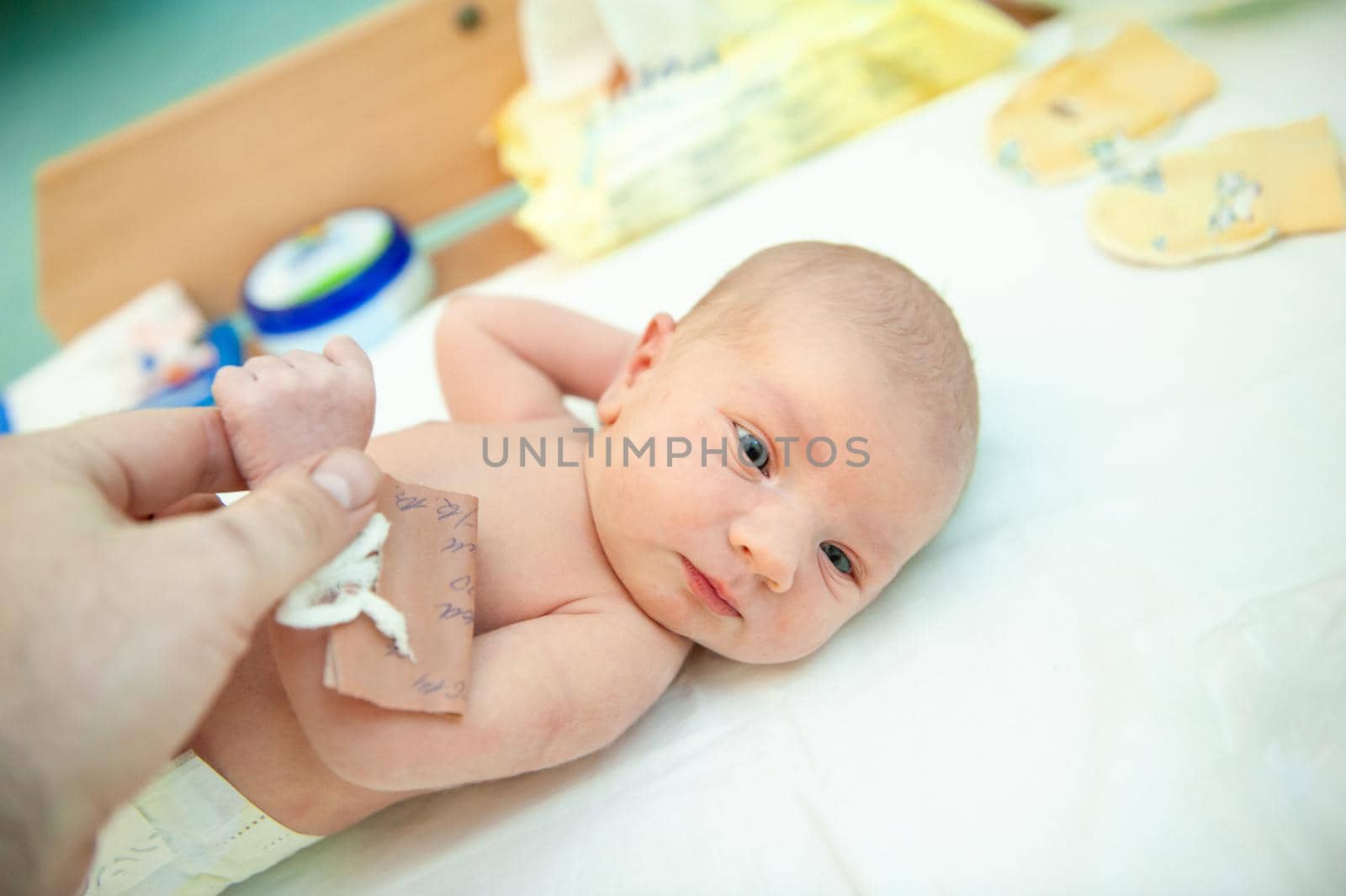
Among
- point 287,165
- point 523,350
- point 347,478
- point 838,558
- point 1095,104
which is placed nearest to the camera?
point 347,478

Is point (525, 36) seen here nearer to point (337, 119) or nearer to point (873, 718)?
point (337, 119)

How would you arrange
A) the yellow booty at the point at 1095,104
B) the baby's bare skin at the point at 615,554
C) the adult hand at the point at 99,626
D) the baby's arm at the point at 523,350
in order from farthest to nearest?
the yellow booty at the point at 1095,104 < the baby's arm at the point at 523,350 < the baby's bare skin at the point at 615,554 < the adult hand at the point at 99,626

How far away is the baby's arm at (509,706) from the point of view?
649mm

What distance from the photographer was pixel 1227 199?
1139 mm

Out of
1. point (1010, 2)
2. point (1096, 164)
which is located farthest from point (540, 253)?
point (1010, 2)

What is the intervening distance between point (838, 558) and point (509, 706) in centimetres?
34

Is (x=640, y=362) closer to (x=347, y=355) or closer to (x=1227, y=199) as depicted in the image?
(x=347, y=355)

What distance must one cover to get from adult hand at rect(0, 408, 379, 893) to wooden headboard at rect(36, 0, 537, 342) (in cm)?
121

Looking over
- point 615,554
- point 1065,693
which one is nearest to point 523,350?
point 615,554

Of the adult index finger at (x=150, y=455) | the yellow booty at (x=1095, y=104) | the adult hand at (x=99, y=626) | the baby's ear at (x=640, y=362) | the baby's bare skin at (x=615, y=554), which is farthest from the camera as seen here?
the yellow booty at (x=1095, y=104)

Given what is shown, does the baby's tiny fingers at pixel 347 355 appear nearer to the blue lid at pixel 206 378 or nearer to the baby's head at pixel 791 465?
the baby's head at pixel 791 465

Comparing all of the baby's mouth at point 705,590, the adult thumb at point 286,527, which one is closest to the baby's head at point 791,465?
the baby's mouth at point 705,590

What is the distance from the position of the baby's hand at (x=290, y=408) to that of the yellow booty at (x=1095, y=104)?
1.05 meters

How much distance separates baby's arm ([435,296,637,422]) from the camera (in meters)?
1.09
